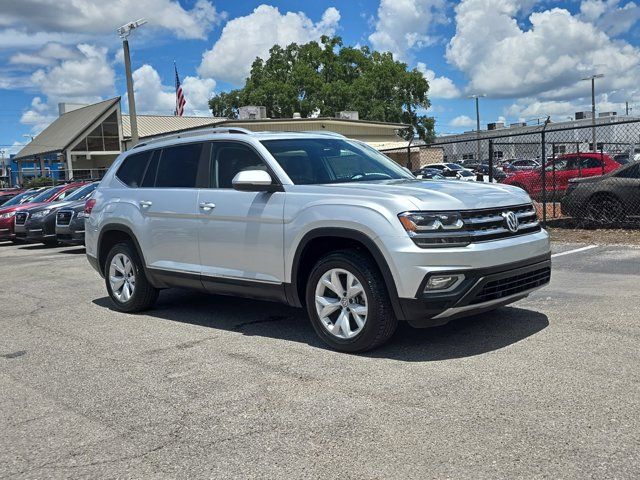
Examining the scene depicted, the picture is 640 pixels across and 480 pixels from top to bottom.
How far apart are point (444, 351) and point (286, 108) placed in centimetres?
5588

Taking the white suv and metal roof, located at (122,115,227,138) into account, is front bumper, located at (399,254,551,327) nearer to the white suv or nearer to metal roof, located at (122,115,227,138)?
the white suv

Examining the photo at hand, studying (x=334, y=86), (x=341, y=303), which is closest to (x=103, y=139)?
(x=334, y=86)

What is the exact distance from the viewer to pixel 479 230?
16.0ft

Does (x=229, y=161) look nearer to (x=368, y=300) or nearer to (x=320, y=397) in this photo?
(x=368, y=300)

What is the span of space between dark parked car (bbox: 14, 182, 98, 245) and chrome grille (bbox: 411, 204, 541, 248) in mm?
13906

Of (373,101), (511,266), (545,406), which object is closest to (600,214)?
(511,266)

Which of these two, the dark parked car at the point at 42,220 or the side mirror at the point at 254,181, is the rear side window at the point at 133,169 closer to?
the side mirror at the point at 254,181

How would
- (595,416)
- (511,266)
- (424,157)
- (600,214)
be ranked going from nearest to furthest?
(595,416), (511,266), (600,214), (424,157)

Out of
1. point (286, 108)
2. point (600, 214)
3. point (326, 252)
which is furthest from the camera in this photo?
point (286, 108)

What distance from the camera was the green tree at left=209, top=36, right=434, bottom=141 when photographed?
58875 millimetres

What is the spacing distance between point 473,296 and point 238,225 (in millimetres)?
2228

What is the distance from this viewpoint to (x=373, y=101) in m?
59.6

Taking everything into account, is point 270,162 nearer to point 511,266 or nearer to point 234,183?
point 234,183

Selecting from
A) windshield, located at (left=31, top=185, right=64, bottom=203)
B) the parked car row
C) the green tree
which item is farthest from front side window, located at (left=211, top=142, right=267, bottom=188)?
the green tree
